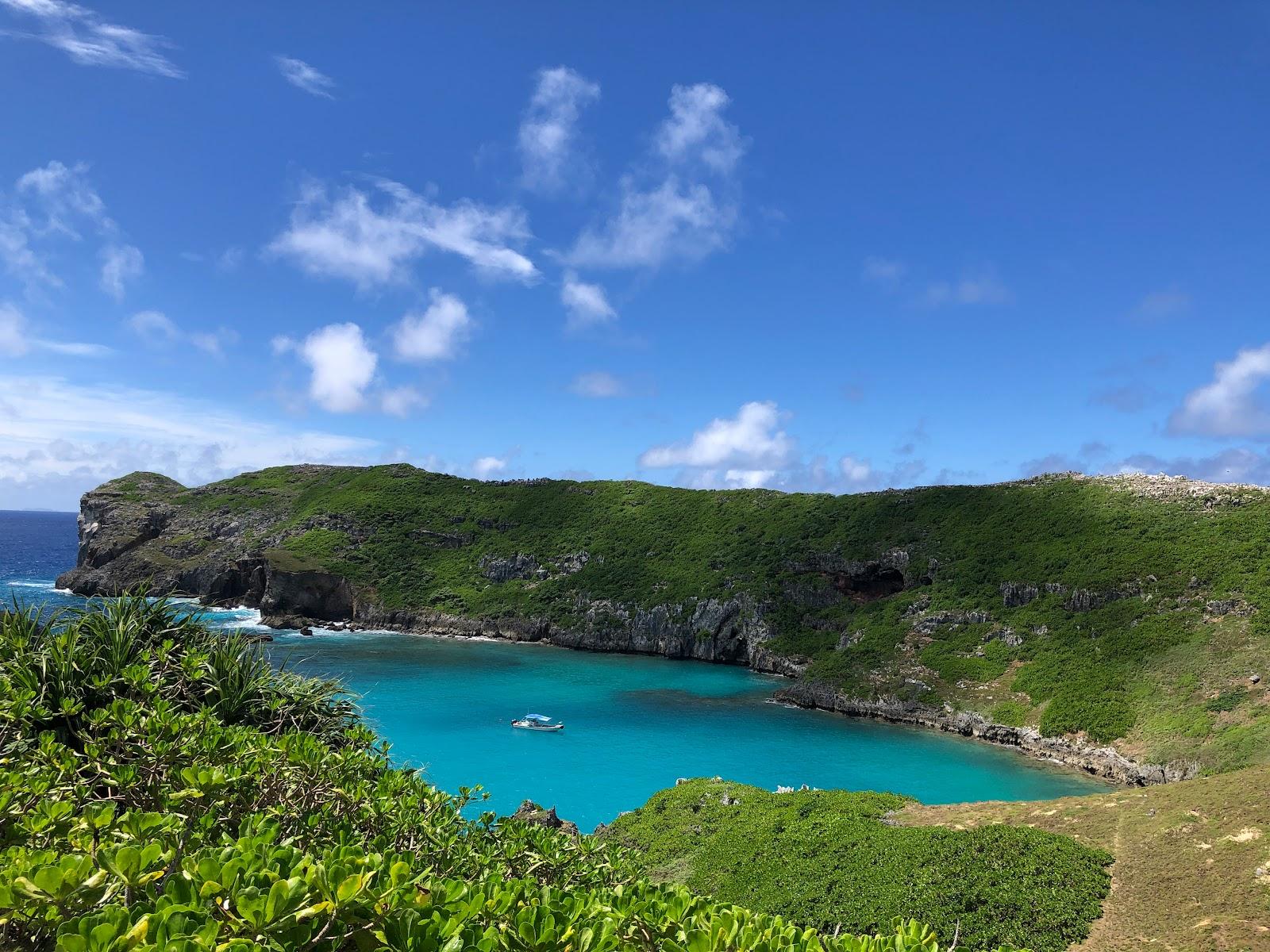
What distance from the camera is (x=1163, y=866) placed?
15.5 m

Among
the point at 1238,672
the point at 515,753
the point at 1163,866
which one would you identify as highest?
the point at 1238,672

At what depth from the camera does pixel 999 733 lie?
41.4 meters

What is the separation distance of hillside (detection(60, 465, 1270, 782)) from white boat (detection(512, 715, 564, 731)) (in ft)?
65.1

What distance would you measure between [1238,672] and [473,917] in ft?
160

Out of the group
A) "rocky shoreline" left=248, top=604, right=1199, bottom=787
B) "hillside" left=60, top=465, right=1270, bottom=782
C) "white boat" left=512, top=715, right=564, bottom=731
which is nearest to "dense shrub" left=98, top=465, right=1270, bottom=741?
"hillside" left=60, top=465, right=1270, bottom=782

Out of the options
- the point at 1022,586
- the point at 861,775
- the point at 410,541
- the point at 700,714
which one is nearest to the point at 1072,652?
the point at 1022,586

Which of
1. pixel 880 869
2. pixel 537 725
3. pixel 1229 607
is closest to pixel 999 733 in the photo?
pixel 1229 607

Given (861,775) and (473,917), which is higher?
(473,917)

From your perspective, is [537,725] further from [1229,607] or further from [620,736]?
[1229,607]

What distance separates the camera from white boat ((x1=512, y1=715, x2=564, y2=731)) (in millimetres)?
41781

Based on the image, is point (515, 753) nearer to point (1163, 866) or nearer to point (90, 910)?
point (1163, 866)

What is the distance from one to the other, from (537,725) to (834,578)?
3563cm

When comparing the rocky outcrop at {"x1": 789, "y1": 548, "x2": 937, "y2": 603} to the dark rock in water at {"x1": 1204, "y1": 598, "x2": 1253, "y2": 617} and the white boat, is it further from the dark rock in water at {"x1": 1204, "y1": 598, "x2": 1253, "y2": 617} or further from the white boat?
the white boat

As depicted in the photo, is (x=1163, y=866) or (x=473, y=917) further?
(x=1163, y=866)
